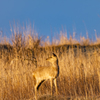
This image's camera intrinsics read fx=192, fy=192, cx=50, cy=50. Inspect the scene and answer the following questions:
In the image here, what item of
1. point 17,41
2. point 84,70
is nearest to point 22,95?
point 84,70

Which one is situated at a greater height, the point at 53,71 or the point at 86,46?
the point at 86,46

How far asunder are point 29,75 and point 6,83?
80 centimetres

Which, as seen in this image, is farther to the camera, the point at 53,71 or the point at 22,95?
the point at 22,95

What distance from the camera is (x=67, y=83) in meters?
6.06

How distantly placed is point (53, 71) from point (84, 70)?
2504mm

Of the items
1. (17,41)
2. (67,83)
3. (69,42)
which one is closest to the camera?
(67,83)

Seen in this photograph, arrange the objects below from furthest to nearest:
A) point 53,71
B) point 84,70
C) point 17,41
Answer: point 17,41 → point 84,70 → point 53,71

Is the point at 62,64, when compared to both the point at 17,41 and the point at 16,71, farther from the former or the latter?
the point at 17,41

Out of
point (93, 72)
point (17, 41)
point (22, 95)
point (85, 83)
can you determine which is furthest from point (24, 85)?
point (17, 41)

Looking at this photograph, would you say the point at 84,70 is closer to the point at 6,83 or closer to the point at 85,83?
the point at 85,83

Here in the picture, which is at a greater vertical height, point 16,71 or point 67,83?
point 16,71

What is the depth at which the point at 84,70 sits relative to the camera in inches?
256

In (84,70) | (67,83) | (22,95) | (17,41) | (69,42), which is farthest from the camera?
(69,42)

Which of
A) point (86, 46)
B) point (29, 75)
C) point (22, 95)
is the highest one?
point (86, 46)
